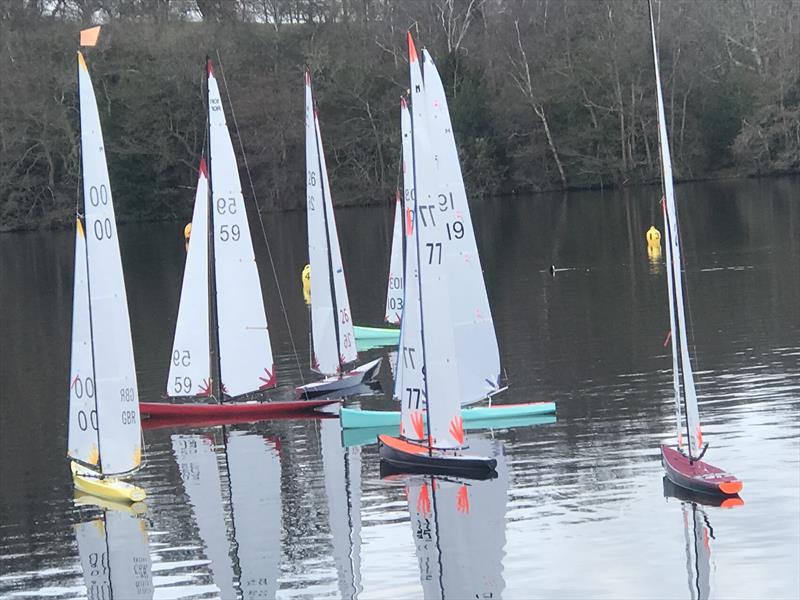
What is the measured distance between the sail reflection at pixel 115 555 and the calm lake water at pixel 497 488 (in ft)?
0.16

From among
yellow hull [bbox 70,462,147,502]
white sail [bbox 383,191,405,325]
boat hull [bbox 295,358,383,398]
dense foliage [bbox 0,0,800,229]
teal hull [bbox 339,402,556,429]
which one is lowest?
yellow hull [bbox 70,462,147,502]

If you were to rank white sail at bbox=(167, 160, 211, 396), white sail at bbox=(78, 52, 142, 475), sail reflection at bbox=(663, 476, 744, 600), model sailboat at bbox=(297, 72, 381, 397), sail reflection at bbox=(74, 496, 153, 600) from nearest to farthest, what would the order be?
sail reflection at bbox=(663, 476, 744, 600)
sail reflection at bbox=(74, 496, 153, 600)
white sail at bbox=(78, 52, 142, 475)
white sail at bbox=(167, 160, 211, 396)
model sailboat at bbox=(297, 72, 381, 397)

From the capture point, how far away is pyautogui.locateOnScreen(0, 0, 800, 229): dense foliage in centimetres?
8650

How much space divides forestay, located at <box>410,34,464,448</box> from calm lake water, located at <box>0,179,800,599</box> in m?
1.25

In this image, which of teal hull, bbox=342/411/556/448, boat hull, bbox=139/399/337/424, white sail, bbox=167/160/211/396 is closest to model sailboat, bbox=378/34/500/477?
teal hull, bbox=342/411/556/448

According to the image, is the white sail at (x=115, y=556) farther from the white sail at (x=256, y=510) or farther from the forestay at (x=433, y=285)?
the forestay at (x=433, y=285)

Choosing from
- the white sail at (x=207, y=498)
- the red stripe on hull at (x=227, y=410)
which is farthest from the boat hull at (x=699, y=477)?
the red stripe on hull at (x=227, y=410)

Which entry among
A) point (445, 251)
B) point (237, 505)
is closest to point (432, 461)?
point (237, 505)

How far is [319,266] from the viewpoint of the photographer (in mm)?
32469

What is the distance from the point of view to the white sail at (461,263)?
23547 mm

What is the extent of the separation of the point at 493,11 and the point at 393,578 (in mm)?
74037

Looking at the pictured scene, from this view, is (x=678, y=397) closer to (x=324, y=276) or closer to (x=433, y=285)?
(x=433, y=285)

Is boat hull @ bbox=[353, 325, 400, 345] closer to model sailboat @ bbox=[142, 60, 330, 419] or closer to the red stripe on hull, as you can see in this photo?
model sailboat @ bbox=[142, 60, 330, 419]

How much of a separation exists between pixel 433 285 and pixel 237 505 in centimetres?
477
